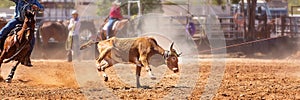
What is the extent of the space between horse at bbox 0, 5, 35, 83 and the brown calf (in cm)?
144

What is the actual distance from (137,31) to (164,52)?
1400 cm

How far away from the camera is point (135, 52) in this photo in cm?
1221

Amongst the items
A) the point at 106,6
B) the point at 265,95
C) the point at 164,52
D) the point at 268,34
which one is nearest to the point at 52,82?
the point at 164,52

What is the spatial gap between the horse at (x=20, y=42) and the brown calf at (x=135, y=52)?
4.72 feet

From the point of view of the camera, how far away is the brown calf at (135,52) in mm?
12047

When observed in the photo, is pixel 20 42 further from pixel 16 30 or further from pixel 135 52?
pixel 135 52

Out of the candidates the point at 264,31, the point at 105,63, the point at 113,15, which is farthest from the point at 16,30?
the point at 264,31

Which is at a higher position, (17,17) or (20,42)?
(17,17)

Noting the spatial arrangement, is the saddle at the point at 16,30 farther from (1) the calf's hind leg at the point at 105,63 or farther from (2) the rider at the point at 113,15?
(2) the rider at the point at 113,15

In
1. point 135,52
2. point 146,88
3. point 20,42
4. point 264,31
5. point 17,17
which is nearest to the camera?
point 146,88

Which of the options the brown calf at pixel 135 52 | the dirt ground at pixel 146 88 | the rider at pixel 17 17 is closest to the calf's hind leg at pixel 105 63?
the brown calf at pixel 135 52

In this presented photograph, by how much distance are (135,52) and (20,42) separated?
2483 mm

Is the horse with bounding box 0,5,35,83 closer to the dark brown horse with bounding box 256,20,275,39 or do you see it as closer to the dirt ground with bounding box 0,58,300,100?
the dirt ground with bounding box 0,58,300,100

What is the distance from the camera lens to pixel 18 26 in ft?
43.9
